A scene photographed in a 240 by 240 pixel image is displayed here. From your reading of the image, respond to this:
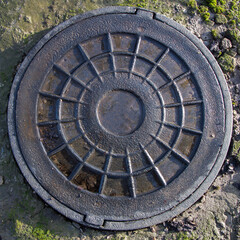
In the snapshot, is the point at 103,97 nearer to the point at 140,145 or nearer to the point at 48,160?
the point at 140,145

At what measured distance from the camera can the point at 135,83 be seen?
7.66ft

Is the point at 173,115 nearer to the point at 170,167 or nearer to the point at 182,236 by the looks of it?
the point at 170,167

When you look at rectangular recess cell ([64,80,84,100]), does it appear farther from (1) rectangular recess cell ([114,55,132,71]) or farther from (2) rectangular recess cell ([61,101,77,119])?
(1) rectangular recess cell ([114,55,132,71])

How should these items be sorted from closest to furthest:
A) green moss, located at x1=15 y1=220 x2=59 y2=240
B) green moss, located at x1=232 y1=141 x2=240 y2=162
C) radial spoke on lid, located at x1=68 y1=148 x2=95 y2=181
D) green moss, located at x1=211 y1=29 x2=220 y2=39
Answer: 1. radial spoke on lid, located at x1=68 y1=148 x2=95 y2=181
2. green moss, located at x1=15 y1=220 x2=59 y2=240
3. green moss, located at x1=232 y1=141 x2=240 y2=162
4. green moss, located at x1=211 y1=29 x2=220 y2=39

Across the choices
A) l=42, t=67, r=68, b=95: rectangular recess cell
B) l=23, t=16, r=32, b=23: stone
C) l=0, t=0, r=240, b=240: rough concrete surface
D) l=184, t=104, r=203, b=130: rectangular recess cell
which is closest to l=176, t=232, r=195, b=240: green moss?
l=0, t=0, r=240, b=240: rough concrete surface

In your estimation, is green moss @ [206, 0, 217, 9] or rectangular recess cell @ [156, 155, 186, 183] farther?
green moss @ [206, 0, 217, 9]

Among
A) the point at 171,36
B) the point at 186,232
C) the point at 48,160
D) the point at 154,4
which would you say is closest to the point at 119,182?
the point at 48,160

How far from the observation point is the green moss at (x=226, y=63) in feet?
8.59

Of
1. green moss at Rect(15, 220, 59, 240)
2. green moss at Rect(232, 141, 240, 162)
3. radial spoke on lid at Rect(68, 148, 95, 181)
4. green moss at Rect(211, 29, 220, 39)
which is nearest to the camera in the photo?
radial spoke on lid at Rect(68, 148, 95, 181)

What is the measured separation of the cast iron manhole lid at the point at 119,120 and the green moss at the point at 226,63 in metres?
0.25

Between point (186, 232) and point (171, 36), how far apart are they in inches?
74.9

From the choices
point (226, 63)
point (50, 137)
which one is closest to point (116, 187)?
point (50, 137)

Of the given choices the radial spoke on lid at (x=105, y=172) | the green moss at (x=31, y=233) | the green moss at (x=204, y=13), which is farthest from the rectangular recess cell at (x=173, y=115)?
the green moss at (x=31, y=233)

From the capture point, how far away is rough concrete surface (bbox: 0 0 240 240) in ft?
7.95
